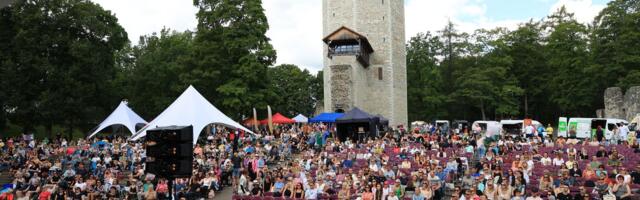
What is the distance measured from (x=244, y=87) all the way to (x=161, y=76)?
1093 cm

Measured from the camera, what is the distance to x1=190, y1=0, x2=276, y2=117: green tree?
32719 millimetres

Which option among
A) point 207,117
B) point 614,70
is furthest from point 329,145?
point 614,70

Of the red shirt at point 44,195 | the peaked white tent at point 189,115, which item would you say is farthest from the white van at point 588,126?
the red shirt at point 44,195

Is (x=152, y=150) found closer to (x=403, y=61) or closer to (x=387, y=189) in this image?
(x=387, y=189)

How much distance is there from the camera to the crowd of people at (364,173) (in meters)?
12.2

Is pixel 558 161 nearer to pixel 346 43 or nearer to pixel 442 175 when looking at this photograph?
pixel 442 175

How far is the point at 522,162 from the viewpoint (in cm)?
1370

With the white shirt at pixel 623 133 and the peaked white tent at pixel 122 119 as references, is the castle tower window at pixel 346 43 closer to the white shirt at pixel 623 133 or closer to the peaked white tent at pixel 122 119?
the peaked white tent at pixel 122 119

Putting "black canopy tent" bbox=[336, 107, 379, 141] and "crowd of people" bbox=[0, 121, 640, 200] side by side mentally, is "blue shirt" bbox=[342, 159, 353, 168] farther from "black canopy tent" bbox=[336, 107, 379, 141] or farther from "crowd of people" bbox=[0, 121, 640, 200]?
"black canopy tent" bbox=[336, 107, 379, 141]

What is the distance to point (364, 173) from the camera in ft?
46.4

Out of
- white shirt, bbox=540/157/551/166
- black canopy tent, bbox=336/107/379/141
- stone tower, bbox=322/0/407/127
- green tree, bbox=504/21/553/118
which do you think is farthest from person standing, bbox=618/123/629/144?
green tree, bbox=504/21/553/118

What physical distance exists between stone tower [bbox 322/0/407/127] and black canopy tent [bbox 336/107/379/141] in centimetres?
1287

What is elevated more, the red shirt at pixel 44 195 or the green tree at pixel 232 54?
the green tree at pixel 232 54

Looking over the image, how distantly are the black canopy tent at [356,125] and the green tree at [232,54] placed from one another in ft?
30.7
